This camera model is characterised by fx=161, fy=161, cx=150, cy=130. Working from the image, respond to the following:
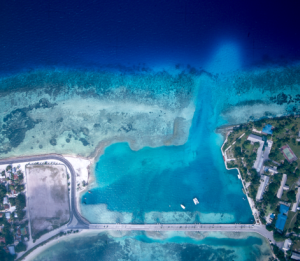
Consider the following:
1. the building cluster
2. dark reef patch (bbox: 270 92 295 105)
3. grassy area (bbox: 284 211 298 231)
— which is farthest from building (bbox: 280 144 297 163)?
the building cluster

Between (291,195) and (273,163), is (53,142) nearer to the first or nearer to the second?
(273,163)

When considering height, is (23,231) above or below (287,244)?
below

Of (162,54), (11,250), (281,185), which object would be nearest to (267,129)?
(281,185)

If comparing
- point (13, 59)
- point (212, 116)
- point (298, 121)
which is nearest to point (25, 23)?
point (13, 59)

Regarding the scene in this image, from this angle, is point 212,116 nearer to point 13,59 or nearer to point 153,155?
point 153,155

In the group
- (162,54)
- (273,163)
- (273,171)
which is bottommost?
(273,171)

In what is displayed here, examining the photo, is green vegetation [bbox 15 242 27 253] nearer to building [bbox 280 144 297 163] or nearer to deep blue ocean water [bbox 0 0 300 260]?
deep blue ocean water [bbox 0 0 300 260]

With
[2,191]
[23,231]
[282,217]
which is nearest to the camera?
[282,217]

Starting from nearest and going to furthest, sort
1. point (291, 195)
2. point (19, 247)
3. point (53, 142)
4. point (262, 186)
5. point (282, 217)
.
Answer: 1. point (291, 195)
2. point (282, 217)
3. point (262, 186)
4. point (19, 247)
5. point (53, 142)
